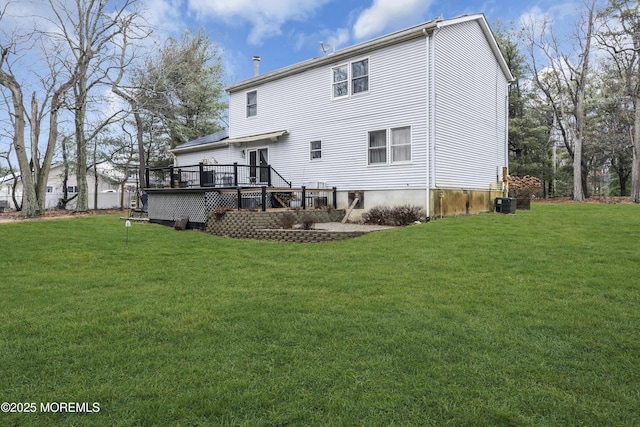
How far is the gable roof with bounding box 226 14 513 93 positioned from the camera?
12.1 metres

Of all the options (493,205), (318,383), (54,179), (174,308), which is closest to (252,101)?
(493,205)

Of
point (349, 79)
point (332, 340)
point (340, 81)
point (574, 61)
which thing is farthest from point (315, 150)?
point (574, 61)

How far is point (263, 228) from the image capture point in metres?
11.4

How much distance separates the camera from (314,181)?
15211 mm

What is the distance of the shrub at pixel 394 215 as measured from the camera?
38.9 ft

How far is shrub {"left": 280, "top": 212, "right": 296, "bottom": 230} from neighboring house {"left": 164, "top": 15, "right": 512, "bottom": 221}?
301 cm

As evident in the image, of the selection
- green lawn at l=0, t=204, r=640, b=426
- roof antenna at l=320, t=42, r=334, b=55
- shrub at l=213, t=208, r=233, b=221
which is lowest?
green lawn at l=0, t=204, r=640, b=426

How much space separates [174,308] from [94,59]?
20705mm

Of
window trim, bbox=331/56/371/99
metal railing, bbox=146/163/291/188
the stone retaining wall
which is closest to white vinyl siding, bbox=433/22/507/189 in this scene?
window trim, bbox=331/56/371/99

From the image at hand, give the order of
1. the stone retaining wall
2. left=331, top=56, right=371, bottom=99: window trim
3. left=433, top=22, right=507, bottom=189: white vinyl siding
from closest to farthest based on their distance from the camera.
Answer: the stone retaining wall → left=433, top=22, right=507, bottom=189: white vinyl siding → left=331, top=56, right=371, bottom=99: window trim

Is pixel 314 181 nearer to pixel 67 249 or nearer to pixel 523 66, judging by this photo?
pixel 67 249

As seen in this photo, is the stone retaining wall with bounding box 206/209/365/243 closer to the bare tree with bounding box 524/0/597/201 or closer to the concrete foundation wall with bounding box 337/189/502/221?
the concrete foundation wall with bounding box 337/189/502/221

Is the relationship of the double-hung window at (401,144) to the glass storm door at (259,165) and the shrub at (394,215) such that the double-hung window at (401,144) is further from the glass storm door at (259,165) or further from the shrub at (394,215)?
the glass storm door at (259,165)

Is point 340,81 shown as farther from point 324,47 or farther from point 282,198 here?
point 282,198
